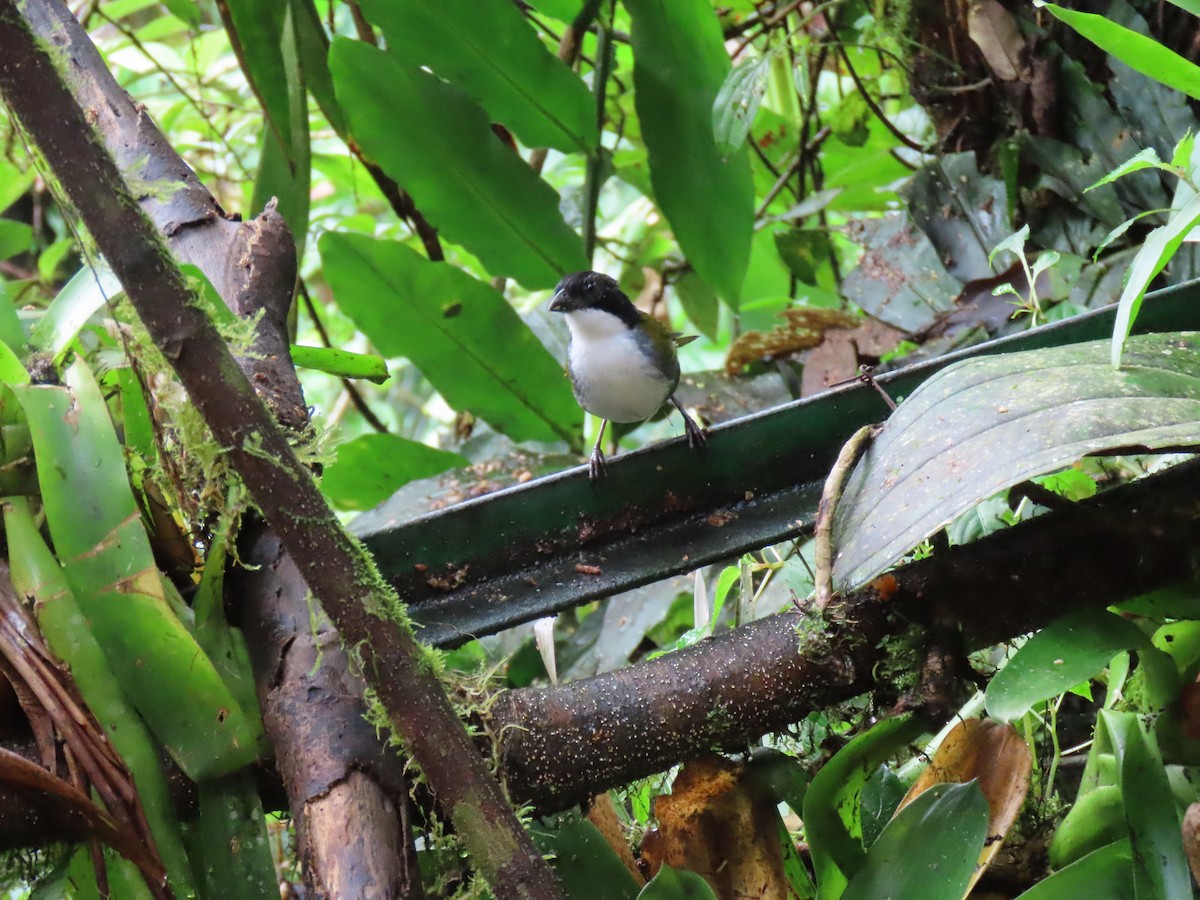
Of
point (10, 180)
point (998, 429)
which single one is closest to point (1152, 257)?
point (998, 429)

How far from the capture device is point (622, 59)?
346 cm

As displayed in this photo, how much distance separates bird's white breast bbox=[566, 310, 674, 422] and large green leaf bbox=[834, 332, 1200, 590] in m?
1.29

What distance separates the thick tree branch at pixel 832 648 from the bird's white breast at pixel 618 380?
1.28m

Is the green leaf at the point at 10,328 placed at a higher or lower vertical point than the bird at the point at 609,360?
higher

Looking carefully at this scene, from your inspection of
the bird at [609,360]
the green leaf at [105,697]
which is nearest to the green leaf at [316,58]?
the bird at [609,360]

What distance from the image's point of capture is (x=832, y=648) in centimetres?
121

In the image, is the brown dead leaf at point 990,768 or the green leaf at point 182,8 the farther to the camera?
the green leaf at point 182,8

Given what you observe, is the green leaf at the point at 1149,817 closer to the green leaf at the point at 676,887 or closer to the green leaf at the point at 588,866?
the green leaf at the point at 676,887

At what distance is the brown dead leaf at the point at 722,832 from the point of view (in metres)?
1.22

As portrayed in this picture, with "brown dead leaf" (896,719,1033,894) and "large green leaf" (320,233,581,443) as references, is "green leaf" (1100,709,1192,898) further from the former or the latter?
"large green leaf" (320,233,581,443)

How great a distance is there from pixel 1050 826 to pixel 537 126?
5.82 feet

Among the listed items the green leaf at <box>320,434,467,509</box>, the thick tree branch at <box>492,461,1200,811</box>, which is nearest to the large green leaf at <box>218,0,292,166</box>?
the green leaf at <box>320,434,467,509</box>

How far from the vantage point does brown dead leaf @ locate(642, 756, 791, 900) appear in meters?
1.22

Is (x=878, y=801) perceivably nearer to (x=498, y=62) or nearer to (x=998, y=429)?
(x=998, y=429)
